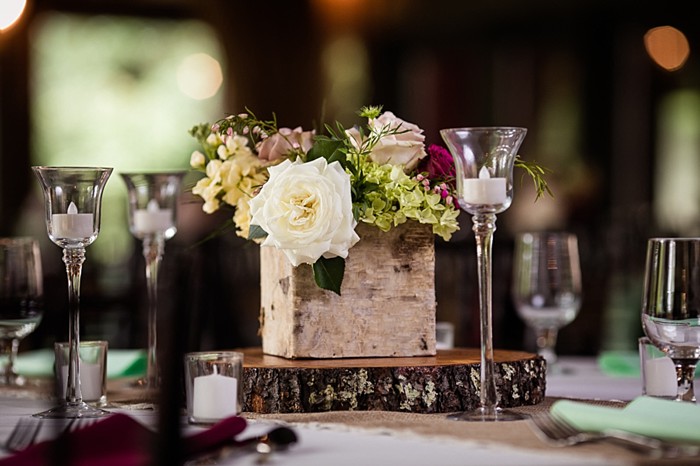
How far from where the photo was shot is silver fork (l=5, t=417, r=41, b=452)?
1.17 meters

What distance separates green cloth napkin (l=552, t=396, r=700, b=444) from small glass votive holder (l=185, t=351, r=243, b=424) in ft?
1.32

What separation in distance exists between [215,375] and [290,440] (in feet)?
0.79

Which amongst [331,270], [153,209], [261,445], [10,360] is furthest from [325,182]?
[10,360]

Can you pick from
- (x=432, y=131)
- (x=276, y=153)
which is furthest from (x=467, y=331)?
(x=432, y=131)

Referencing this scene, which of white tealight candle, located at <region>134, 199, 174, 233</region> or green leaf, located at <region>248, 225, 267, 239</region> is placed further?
white tealight candle, located at <region>134, 199, 174, 233</region>

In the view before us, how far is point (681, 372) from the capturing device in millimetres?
1483

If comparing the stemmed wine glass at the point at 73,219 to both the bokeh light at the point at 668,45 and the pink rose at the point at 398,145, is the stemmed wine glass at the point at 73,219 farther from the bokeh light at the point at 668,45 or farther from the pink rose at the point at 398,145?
the bokeh light at the point at 668,45

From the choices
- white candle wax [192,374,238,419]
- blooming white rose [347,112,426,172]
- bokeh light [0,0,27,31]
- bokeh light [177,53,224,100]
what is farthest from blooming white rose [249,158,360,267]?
bokeh light [177,53,224,100]

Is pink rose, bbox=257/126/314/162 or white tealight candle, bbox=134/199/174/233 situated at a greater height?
pink rose, bbox=257/126/314/162

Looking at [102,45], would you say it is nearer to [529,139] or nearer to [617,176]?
[529,139]

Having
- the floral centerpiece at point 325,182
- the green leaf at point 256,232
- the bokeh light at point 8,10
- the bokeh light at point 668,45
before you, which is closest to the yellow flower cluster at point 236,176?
the floral centerpiece at point 325,182

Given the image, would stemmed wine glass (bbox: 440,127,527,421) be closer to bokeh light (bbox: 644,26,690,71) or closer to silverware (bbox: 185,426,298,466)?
silverware (bbox: 185,426,298,466)

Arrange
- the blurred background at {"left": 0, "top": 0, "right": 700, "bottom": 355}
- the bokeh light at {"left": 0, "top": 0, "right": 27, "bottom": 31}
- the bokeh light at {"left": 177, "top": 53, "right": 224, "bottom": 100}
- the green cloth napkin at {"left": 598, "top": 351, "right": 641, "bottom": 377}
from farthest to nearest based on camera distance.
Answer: the bokeh light at {"left": 177, "top": 53, "right": 224, "bottom": 100}, the blurred background at {"left": 0, "top": 0, "right": 700, "bottom": 355}, the bokeh light at {"left": 0, "top": 0, "right": 27, "bottom": 31}, the green cloth napkin at {"left": 598, "top": 351, "right": 641, "bottom": 377}

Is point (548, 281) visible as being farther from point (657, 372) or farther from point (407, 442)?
point (407, 442)
